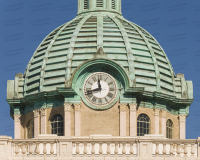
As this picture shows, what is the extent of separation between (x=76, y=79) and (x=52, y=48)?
6531 mm

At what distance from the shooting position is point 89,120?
203 feet

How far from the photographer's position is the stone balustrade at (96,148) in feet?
164

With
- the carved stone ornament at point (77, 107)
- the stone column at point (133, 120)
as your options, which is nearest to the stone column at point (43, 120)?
the carved stone ornament at point (77, 107)

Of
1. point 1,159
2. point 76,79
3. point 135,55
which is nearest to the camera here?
point 1,159

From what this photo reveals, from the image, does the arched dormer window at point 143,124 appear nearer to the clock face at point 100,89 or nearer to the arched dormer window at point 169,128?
the arched dormer window at point 169,128

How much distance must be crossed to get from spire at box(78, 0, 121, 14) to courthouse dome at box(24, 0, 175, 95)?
773 mm

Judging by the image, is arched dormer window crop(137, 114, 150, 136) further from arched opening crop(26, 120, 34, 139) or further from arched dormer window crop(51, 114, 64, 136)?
arched opening crop(26, 120, 34, 139)

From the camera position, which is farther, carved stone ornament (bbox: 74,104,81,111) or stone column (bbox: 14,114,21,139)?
stone column (bbox: 14,114,21,139)

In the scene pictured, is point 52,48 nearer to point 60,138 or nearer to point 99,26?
point 99,26

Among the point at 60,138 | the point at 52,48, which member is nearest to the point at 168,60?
the point at 52,48

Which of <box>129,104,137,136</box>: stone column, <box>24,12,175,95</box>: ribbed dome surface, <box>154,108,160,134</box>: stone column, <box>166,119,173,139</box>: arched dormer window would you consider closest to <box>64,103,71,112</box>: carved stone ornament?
<box>24,12,175,95</box>: ribbed dome surface

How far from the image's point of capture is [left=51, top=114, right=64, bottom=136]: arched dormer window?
63406 mm

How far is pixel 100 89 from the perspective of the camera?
202 feet

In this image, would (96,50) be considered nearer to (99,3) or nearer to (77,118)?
(77,118)
